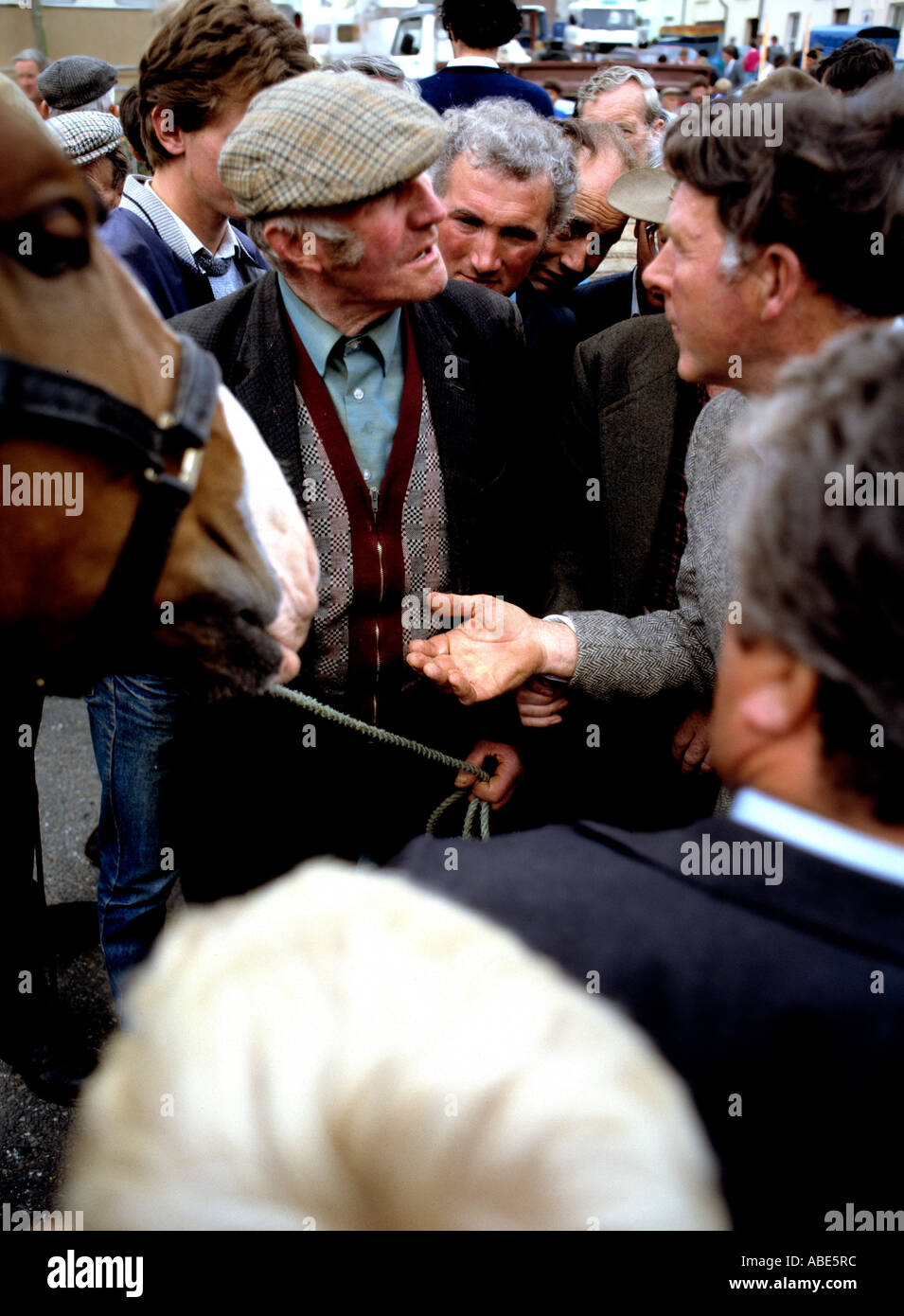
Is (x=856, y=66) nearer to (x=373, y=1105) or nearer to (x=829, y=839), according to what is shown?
(x=829, y=839)

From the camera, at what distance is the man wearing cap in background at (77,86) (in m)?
4.79

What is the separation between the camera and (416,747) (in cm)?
209

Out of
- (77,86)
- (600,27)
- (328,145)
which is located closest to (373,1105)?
(328,145)

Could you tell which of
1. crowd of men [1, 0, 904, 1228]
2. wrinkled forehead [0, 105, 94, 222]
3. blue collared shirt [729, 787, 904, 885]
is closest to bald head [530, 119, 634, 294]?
crowd of men [1, 0, 904, 1228]

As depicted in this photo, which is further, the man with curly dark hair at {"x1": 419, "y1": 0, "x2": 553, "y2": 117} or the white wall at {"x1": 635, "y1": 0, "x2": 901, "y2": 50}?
the white wall at {"x1": 635, "y1": 0, "x2": 901, "y2": 50}

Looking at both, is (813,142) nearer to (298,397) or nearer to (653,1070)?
(298,397)

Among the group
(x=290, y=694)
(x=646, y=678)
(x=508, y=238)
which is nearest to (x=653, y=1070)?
(x=290, y=694)

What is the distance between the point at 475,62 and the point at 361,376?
299 centimetres

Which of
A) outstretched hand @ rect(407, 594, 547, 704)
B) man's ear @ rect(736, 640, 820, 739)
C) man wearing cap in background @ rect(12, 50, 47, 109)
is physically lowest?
outstretched hand @ rect(407, 594, 547, 704)

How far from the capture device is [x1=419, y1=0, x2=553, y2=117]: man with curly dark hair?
4.14 metres

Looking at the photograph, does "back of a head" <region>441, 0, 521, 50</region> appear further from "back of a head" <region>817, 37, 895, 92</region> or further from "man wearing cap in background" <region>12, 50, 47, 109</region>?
"man wearing cap in background" <region>12, 50, 47, 109</region>

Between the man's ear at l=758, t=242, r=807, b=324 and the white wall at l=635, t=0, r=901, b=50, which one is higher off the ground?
the white wall at l=635, t=0, r=901, b=50

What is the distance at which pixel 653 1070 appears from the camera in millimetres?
670
